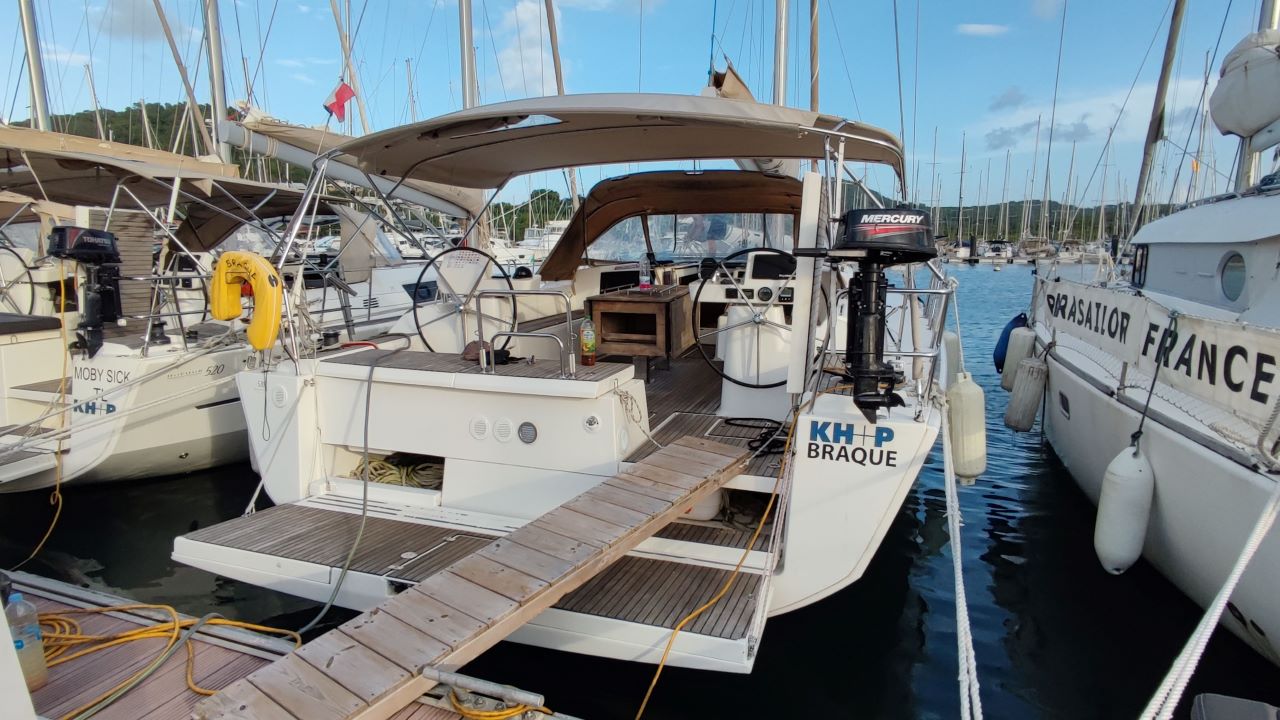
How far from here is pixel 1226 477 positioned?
3.79 m

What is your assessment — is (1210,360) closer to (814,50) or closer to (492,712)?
(492,712)

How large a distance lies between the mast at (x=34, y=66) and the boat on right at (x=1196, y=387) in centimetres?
1583

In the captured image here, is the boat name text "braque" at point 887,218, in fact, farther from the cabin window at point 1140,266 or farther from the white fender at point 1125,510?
the cabin window at point 1140,266

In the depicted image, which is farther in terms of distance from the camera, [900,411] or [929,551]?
[929,551]

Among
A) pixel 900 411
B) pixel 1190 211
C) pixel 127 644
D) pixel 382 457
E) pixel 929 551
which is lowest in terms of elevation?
pixel 929 551

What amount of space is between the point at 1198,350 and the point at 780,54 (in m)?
5.41

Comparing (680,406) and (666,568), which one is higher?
(680,406)

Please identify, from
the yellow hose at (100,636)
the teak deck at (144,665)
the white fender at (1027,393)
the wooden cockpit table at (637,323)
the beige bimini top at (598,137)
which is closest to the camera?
the teak deck at (144,665)

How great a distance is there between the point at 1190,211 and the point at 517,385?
8.07 metres

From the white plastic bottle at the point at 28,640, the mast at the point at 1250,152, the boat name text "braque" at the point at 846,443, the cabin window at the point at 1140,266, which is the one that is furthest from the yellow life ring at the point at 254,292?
the mast at the point at 1250,152

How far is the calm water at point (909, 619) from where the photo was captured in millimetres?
3807

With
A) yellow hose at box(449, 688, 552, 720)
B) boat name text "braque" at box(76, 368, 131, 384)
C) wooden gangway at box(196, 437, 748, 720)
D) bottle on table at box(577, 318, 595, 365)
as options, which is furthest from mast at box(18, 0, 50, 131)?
yellow hose at box(449, 688, 552, 720)

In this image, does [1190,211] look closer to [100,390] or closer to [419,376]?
[419,376]

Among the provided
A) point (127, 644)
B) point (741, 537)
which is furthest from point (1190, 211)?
point (127, 644)
